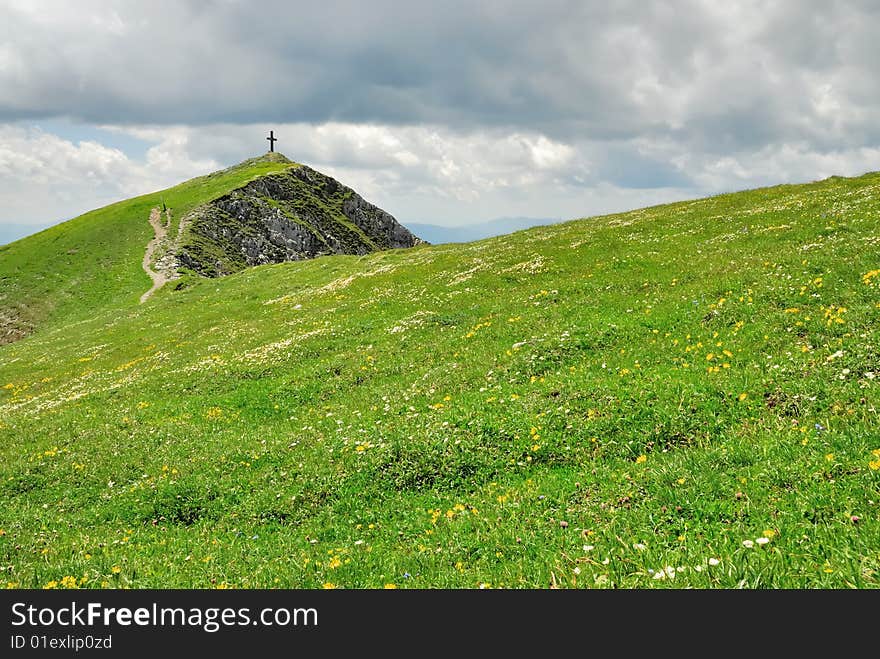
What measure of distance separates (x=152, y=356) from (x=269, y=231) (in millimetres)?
99070

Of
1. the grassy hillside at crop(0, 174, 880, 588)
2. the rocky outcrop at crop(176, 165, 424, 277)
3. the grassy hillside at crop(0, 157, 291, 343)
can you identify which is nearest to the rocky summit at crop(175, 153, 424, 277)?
the rocky outcrop at crop(176, 165, 424, 277)

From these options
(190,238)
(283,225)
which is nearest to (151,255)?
(190,238)

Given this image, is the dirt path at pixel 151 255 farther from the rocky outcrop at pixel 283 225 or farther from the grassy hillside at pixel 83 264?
the rocky outcrop at pixel 283 225

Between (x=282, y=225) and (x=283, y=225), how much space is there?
9.8 inches

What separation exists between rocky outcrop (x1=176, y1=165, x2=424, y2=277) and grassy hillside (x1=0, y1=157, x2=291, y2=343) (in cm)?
744

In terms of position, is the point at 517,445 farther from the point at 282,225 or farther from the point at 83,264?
the point at 282,225

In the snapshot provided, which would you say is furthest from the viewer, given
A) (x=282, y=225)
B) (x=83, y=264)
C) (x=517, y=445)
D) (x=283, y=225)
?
(x=283, y=225)

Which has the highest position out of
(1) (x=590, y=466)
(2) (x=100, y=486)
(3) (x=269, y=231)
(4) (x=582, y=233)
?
(3) (x=269, y=231)

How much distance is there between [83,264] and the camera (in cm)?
9444

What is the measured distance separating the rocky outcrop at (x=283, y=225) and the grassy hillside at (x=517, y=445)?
8450cm

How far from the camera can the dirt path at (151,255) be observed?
79.5 metres

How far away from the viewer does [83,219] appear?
124875mm

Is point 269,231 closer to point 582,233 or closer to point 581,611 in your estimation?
point 582,233

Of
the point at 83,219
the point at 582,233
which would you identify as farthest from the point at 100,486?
the point at 83,219
